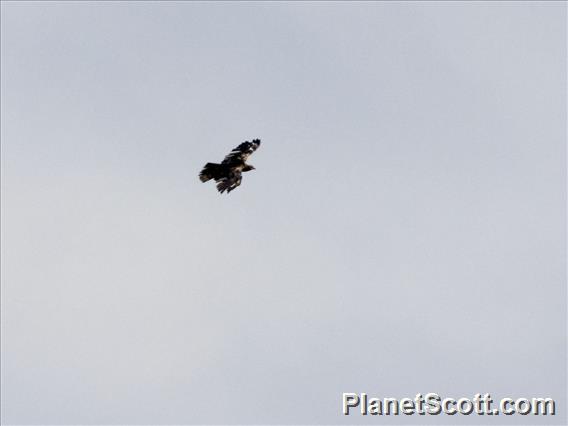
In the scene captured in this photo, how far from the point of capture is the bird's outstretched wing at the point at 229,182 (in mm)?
67000

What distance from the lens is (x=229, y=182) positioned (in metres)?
67.4

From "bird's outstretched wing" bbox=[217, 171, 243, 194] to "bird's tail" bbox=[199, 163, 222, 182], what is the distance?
1.95ft

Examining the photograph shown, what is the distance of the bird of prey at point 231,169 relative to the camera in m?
66.8

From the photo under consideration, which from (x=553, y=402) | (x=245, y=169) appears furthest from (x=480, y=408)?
(x=245, y=169)

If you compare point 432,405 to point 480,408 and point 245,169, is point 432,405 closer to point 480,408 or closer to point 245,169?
point 480,408

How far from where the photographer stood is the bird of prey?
66812mm

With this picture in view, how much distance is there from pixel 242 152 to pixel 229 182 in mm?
3074

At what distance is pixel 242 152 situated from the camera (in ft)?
226

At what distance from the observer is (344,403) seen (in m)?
67.9

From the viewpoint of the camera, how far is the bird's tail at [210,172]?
66.6 m

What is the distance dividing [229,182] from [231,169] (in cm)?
123

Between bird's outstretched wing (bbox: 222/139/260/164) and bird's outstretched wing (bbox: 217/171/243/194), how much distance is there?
3.54 ft

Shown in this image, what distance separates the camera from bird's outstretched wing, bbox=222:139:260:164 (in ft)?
224

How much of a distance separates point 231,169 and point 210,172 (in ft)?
6.64
